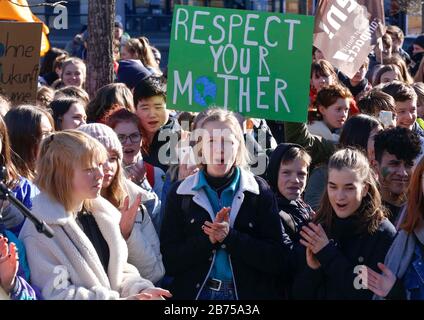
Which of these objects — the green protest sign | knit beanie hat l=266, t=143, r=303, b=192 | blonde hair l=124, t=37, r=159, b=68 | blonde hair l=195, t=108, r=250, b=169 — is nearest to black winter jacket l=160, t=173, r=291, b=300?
blonde hair l=195, t=108, r=250, b=169

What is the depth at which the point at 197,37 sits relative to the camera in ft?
20.3

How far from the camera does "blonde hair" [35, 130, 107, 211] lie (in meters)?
4.26

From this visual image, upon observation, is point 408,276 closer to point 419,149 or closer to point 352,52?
point 419,149

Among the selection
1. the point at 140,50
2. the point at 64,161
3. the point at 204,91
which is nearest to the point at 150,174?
the point at 204,91

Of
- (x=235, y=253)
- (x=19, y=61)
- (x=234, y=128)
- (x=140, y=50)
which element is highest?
(x=234, y=128)

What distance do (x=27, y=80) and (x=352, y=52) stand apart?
7.90 feet

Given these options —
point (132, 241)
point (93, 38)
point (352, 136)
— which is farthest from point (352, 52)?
point (132, 241)

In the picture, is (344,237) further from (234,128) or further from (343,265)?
(234,128)

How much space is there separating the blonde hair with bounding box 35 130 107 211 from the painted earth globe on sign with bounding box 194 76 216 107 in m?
1.71

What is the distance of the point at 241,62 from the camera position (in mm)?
6086

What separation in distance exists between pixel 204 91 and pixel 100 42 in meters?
3.18

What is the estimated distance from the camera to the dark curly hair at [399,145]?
541 centimetres

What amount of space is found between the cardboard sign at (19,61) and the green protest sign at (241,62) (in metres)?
1.24

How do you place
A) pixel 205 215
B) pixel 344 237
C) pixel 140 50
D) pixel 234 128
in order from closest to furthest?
pixel 344 237
pixel 205 215
pixel 234 128
pixel 140 50
